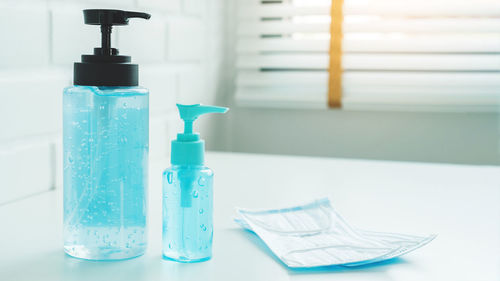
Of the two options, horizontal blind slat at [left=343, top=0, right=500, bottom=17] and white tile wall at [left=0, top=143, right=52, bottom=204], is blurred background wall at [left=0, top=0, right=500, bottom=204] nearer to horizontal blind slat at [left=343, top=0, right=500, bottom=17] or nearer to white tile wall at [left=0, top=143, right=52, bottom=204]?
white tile wall at [left=0, top=143, right=52, bottom=204]

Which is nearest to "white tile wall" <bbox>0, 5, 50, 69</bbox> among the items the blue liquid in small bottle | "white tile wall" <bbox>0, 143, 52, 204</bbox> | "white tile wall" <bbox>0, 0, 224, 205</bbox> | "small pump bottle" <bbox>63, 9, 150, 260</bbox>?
"white tile wall" <bbox>0, 0, 224, 205</bbox>

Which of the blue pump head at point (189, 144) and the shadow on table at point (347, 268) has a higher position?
the blue pump head at point (189, 144)

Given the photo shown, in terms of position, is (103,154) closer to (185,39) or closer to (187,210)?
(187,210)

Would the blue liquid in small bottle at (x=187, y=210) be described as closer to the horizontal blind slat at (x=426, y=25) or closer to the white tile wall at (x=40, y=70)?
the white tile wall at (x=40, y=70)

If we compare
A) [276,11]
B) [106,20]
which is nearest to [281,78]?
[276,11]

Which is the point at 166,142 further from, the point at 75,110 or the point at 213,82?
the point at 75,110

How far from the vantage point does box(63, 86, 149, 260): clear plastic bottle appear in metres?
0.54

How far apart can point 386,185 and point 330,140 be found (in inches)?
20.1

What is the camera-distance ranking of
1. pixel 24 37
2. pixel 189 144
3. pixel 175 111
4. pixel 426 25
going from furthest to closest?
pixel 426 25, pixel 175 111, pixel 24 37, pixel 189 144

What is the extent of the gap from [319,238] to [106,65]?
0.89ft

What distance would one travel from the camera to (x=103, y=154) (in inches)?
21.5

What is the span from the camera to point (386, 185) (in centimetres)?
94

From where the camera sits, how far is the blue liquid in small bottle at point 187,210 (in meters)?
0.53

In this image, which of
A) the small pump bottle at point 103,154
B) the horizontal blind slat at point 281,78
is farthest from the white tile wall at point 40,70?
the horizontal blind slat at point 281,78
